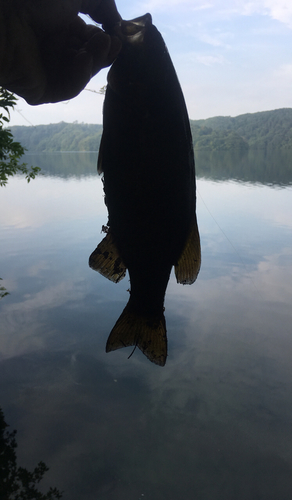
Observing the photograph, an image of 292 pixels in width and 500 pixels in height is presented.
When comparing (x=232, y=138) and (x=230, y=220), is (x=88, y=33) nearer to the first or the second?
(x=230, y=220)

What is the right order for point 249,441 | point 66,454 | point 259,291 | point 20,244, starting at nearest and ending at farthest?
point 66,454 → point 249,441 → point 259,291 → point 20,244

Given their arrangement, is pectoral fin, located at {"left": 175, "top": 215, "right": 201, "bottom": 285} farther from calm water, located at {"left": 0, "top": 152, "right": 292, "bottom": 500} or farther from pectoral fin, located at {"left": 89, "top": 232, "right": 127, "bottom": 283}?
calm water, located at {"left": 0, "top": 152, "right": 292, "bottom": 500}

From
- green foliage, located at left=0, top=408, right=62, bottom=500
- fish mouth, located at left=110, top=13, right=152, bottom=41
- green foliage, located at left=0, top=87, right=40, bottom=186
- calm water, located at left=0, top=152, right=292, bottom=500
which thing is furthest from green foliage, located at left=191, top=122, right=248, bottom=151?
fish mouth, located at left=110, top=13, right=152, bottom=41

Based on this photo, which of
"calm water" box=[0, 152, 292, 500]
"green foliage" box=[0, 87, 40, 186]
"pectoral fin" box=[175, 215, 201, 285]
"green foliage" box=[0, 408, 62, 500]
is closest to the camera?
"pectoral fin" box=[175, 215, 201, 285]

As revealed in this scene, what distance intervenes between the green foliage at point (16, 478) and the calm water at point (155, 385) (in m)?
0.16

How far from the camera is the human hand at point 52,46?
150 centimetres

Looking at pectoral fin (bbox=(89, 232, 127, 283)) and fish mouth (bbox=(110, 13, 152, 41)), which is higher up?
fish mouth (bbox=(110, 13, 152, 41))

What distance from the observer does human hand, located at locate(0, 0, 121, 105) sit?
150cm

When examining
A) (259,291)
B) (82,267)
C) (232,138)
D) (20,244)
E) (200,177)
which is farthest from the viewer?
(232,138)

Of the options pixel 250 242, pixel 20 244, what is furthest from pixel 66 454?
pixel 250 242

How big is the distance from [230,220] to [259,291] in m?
13.1

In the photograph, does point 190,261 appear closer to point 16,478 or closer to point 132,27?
point 132,27

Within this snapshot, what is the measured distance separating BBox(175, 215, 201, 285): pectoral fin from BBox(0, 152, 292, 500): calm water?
5.58m

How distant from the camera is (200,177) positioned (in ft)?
178
